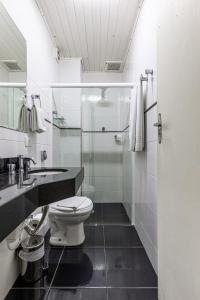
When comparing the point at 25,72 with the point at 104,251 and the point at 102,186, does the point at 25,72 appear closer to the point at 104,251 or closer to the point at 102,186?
the point at 104,251

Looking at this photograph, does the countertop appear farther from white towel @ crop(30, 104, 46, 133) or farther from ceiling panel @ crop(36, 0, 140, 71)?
ceiling panel @ crop(36, 0, 140, 71)

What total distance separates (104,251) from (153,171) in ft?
2.98

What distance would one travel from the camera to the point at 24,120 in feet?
5.68

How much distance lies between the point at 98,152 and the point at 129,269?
190 centimetres

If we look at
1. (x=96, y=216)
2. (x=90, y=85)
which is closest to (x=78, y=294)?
(x=96, y=216)

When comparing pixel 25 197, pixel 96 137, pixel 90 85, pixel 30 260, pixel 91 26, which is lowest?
pixel 30 260

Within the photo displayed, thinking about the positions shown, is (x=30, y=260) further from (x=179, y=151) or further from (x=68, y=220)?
(x=179, y=151)

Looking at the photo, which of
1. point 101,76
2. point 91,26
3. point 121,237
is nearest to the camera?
point 121,237

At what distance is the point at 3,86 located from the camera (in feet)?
4.67

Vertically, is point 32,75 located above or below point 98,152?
above

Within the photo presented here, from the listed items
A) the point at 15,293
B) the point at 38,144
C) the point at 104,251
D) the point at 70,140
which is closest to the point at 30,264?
the point at 15,293

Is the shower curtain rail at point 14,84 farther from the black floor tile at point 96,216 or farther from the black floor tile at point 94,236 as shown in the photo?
the black floor tile at point 96,216

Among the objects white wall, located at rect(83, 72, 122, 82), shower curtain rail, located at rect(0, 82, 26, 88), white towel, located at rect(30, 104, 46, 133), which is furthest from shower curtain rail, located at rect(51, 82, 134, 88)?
white wall, located at rect(83, 72, 122, 82)

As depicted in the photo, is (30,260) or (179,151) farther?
(30,260)
